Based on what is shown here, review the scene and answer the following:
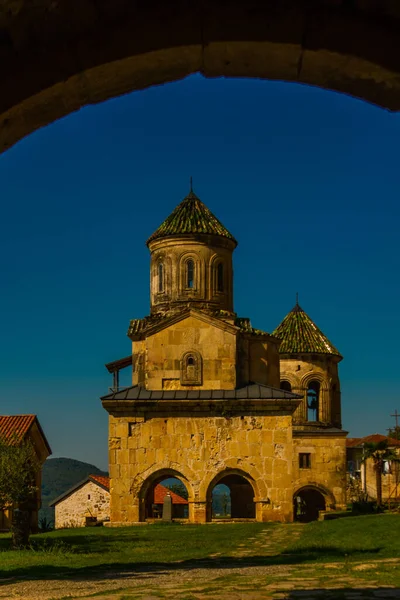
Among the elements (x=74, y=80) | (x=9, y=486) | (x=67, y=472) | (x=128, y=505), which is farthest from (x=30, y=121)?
(x=67, y=472)

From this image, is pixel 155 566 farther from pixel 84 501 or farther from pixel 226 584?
pixel 84 501

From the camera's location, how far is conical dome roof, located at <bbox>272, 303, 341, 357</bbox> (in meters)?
37.2

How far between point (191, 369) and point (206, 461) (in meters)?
2.85

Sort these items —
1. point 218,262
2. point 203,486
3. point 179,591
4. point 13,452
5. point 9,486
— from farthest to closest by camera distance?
1. point 218,262
2. point 203,486
3. point 13,452
4. point 9,486
5. point 179,591

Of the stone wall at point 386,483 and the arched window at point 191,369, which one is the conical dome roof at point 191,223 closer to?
the arched window at point 191,369

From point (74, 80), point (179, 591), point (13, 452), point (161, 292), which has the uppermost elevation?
point (161, 292)

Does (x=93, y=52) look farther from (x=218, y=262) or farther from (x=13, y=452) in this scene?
(x=218, y=262)

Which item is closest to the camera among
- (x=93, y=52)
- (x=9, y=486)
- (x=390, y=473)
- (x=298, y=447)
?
(x=93, y=52)

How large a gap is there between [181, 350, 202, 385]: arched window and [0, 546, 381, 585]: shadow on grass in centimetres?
1236

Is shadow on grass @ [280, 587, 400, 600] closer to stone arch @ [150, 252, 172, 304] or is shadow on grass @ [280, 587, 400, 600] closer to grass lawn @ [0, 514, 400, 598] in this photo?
grass lawn @ [0, 514, 400, 598]

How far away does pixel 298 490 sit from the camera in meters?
35.7

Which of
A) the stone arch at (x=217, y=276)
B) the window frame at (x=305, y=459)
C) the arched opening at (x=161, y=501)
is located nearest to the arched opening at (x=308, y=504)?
the window frame at (x=305, y=459)

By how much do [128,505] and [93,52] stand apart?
→ 2166 cm

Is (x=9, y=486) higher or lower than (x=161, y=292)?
lower
